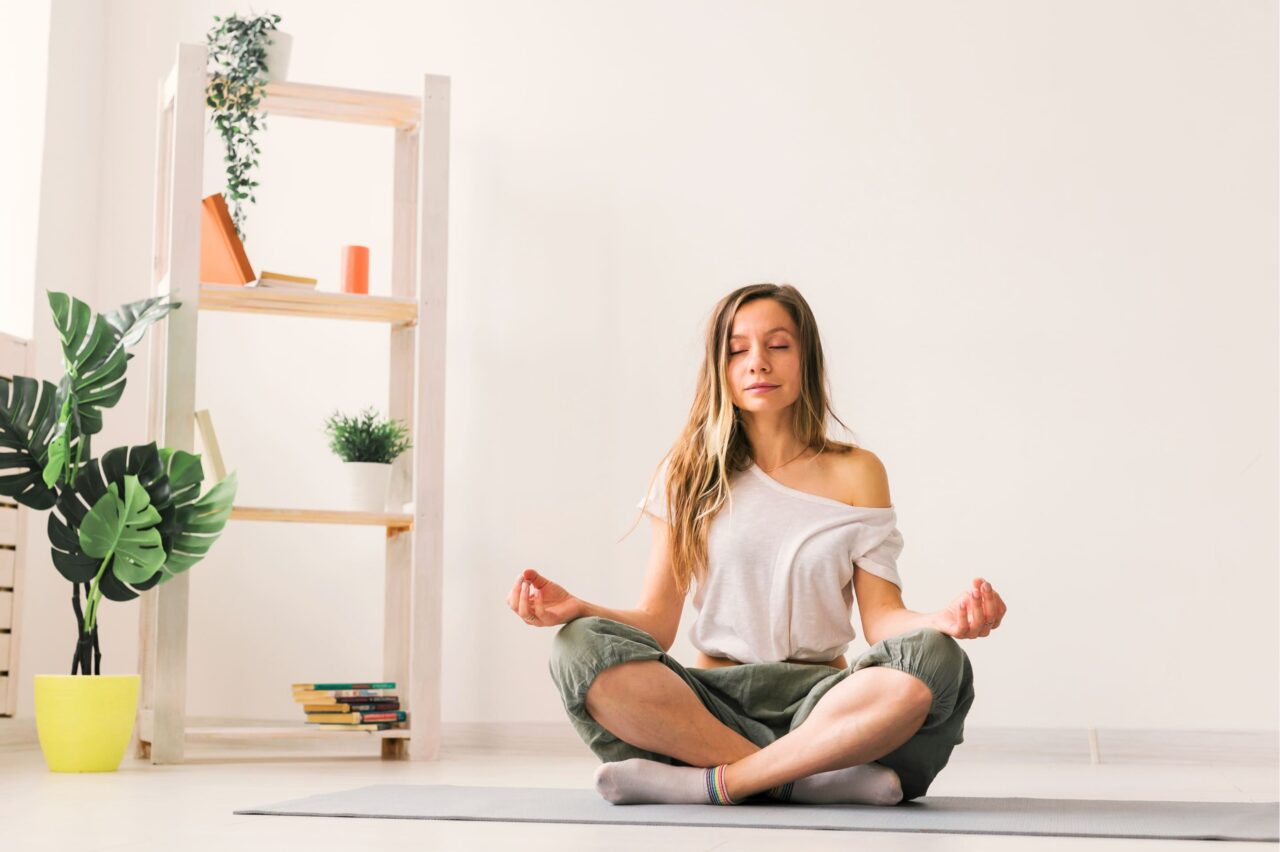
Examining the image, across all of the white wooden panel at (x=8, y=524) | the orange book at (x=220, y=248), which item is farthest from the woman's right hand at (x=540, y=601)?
the white wooden panel at (x=8, y=524)

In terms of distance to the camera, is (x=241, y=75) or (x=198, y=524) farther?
A: (x=241, y=75)

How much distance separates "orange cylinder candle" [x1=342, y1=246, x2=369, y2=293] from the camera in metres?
3.05

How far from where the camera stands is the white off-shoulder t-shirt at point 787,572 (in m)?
1.91

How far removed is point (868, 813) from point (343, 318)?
1.85 m

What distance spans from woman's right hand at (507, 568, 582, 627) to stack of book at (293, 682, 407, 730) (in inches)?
49.6

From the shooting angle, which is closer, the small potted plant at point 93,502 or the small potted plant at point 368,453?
the small potted plant at point 93,502

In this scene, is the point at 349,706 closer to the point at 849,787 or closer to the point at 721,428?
the point at 721,428

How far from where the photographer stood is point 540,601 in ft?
5.59

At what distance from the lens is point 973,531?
305 centimetres

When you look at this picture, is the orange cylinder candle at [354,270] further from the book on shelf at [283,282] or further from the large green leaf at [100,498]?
the large green leaf at [100,498]

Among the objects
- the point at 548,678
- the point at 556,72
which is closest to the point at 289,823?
the point at 548,678

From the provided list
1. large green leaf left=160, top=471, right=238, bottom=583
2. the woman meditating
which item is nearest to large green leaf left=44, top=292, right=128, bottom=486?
large green leaf left=160, top=471, right=238, bottom=583

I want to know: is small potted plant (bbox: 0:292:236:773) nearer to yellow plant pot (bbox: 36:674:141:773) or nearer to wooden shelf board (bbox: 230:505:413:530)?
yellow plant pot (bbox: 36:674:141:773)

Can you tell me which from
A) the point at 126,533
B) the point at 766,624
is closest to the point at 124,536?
the point at 126,533
